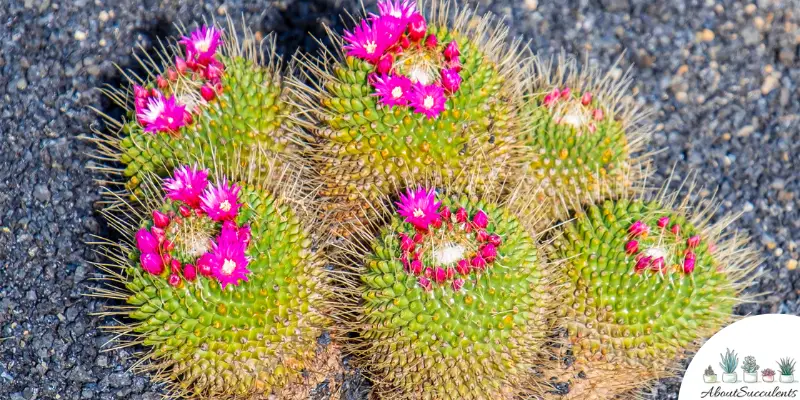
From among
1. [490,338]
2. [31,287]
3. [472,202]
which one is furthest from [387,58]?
[31,287]

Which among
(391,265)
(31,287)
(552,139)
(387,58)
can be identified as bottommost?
(31,287)

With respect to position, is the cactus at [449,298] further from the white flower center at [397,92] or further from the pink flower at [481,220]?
the white flower center at [397,92]

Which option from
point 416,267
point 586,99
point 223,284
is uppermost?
point 586,99

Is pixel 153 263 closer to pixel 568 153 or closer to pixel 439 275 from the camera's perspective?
pixel 439 275

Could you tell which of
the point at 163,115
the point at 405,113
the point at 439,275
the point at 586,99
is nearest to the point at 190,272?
the point at 163,115

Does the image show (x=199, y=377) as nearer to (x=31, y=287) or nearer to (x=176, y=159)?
(x=176, y=159)

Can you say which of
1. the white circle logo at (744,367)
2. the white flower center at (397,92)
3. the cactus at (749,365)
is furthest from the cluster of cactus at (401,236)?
the cactus at (749,365)

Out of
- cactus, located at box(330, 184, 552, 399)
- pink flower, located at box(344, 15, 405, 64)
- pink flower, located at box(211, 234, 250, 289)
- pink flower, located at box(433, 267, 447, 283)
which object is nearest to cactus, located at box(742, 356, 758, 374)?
cactus, located at box(330, 184, 552, 399)
